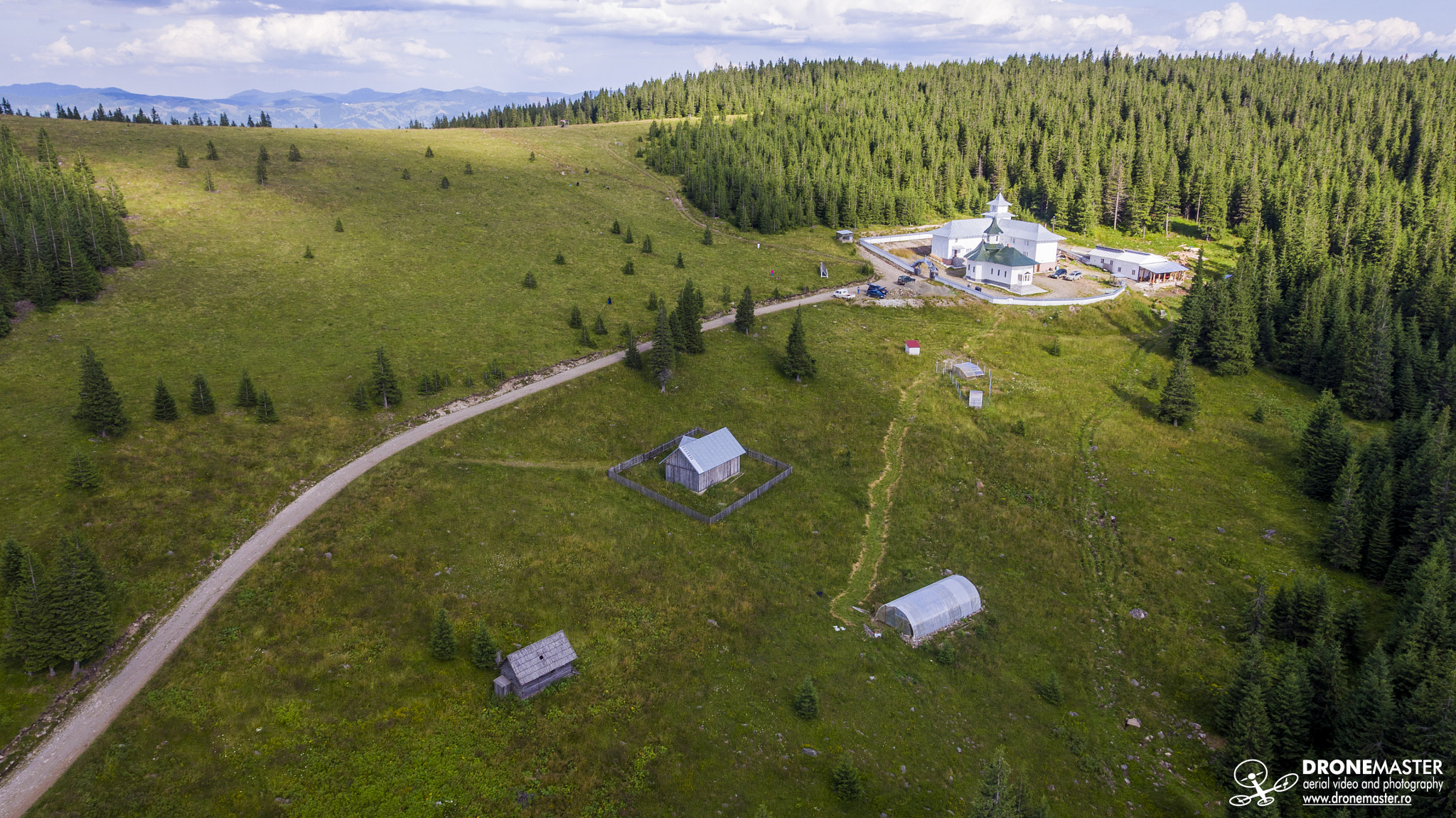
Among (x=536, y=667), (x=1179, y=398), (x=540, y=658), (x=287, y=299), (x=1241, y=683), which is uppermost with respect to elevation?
(x=287, y=299)

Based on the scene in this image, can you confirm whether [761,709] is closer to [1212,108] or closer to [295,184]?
[295,184]

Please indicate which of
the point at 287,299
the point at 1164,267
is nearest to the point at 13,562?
the point at 287,299

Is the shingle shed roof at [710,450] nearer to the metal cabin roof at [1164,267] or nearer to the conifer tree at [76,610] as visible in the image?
the conifer tree at [76,610]

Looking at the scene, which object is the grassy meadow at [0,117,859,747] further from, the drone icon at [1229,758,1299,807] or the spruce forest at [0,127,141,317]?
the drone icon at [1229,758,1299,807]

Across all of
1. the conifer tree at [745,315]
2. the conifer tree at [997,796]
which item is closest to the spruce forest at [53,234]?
the conifer tree at [745,315]

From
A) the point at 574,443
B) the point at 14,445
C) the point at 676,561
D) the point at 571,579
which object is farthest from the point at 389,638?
the point at 14,445

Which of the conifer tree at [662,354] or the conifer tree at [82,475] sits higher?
the conifer tree at [662,354]

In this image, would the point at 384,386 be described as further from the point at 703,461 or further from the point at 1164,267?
the point at 1164,267

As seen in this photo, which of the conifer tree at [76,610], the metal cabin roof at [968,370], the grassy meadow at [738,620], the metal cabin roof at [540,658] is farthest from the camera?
the metal cabin roof at [968,370]
